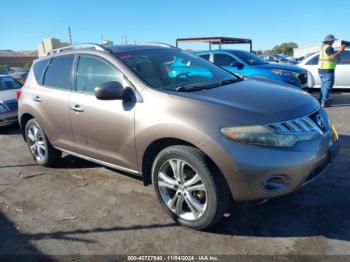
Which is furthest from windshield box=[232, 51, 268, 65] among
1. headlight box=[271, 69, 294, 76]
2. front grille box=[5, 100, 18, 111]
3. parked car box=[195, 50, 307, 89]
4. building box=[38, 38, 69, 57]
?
building box=[38, 38, 69, 57]

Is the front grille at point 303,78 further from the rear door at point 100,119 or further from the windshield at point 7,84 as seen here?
the windshield at point 7,84

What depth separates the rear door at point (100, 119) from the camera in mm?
3498

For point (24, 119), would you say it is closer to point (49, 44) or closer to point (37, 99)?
point (37, 99)

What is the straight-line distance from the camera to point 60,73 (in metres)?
4.51

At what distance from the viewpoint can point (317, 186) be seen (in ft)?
12.8

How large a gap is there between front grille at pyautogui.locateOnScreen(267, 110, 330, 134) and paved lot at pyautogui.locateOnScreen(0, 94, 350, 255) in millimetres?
854

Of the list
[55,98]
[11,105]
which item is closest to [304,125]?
[55,98]

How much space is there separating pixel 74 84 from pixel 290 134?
265 cm

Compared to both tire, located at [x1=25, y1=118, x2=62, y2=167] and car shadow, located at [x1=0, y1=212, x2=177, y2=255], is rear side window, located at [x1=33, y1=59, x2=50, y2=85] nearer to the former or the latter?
tire, located at [x1=25, y1=118, x2=62, y2=167]

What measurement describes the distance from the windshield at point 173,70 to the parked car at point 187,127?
0.01 metres

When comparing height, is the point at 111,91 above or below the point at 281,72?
above

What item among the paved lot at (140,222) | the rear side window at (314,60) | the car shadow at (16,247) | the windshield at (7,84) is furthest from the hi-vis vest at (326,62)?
the windshield at (7,84)

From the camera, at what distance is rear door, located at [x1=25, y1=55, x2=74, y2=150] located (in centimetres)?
429

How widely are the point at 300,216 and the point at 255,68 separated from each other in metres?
6.30
